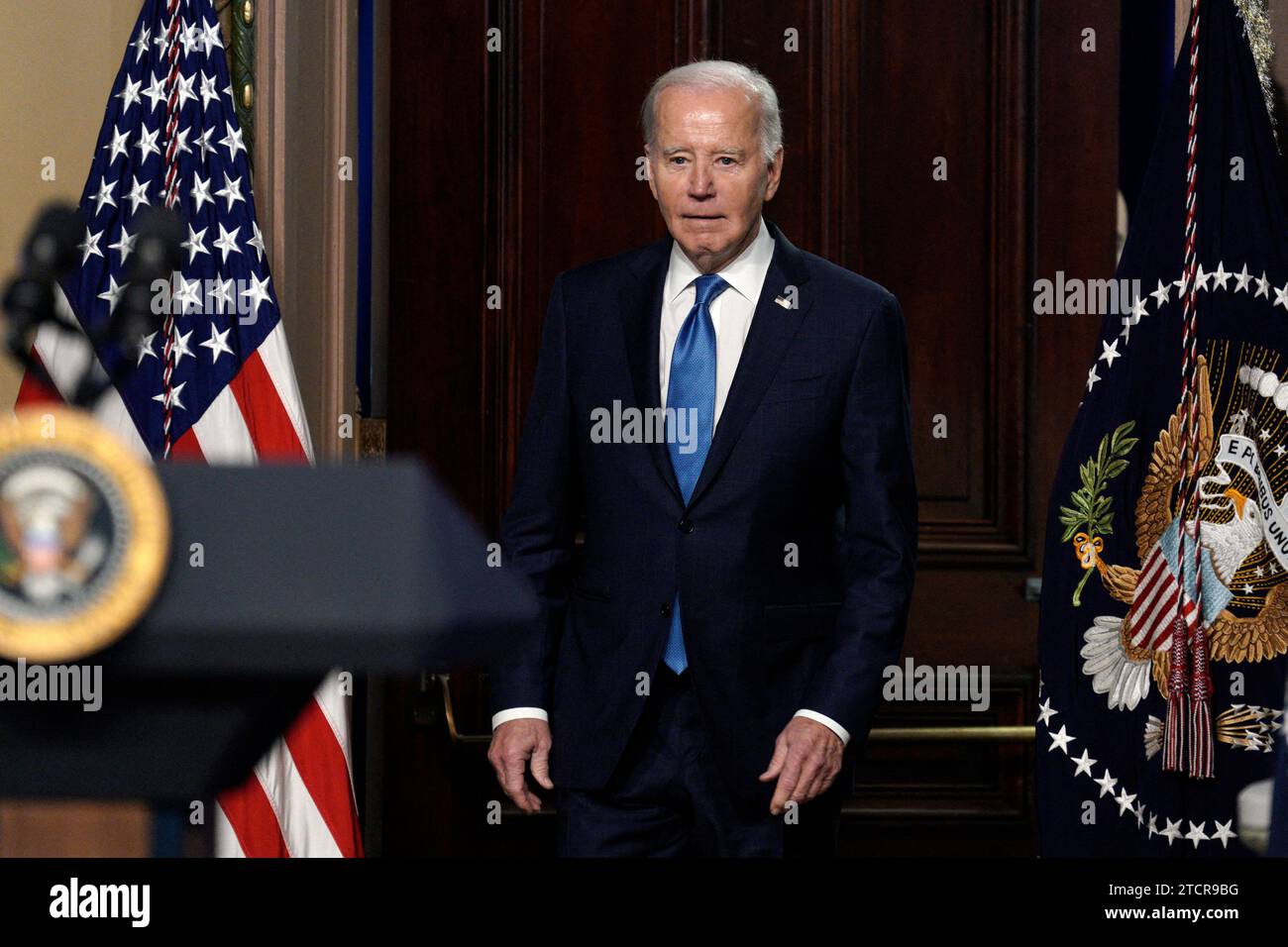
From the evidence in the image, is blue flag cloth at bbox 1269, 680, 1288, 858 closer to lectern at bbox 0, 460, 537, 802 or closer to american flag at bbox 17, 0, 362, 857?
lectern at bbox 0, 460, 537, 802

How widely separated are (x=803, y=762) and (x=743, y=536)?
30 cm

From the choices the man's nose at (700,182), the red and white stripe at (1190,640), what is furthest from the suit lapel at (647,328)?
the red and white stripe at (1190,640)

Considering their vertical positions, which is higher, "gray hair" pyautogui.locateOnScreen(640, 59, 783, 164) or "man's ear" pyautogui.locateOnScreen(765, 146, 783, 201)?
"gray hair" pyautogui.locateOnScreen(640, 59, 783, 164)

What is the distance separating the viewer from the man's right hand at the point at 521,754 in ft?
6.45

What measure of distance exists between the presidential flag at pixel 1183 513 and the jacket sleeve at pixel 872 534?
1.81 feet

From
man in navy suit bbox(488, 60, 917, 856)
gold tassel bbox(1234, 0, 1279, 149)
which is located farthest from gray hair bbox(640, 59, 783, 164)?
gold tassel bbox(1234, 0, 1279, 149)

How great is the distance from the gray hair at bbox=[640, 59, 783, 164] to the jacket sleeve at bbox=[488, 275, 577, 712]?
33 cm

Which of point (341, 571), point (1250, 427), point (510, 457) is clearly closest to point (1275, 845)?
point (1250, 427)

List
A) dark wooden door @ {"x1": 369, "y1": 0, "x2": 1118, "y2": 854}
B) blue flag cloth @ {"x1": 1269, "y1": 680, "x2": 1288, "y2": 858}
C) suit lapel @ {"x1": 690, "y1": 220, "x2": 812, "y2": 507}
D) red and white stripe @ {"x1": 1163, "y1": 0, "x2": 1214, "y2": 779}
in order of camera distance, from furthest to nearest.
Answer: dark wooden door @ {"x1": 369, "y1": 0, "x2": 1118, "y2": 854} < red and white stripe @ {"x1": 1163, "y1": 0, "x2": 1214, "y2": 779} < suit lapel @ {"x1": 690, "y1": 220, "x2": 812, "y2": 507} < blue flag cloth @ {"x1": 1269, "y1": 680, "x2": 1288, "y2": 858}

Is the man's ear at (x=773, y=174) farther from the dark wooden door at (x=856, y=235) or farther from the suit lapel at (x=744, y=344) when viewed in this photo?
the dark wooden door at (x=856, y=235)

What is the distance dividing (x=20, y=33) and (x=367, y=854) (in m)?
1.58

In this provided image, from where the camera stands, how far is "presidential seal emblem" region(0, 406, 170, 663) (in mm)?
981

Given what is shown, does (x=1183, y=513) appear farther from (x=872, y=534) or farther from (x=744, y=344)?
(x=744, y=344)

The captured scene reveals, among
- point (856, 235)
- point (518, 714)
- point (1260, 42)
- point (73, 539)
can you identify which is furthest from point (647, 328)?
point (1260, 42)
